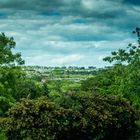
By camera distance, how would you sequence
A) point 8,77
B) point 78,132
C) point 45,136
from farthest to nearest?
point 8,77, point 78,132, point 45,136

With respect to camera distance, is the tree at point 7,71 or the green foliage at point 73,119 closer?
the green foliage at point 73,119

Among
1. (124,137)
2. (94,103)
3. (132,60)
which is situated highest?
(132,60)

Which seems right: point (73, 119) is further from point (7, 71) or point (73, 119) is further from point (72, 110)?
point (7, 71)

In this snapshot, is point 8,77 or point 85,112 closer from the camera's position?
point 85,112

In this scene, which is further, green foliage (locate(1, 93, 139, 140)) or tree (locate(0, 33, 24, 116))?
tree (locate(0, 33, 24, 116))

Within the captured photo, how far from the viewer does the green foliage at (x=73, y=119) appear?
36.4 meters

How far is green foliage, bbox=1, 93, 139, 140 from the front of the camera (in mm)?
36375

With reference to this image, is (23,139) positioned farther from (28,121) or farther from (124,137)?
(124,137)

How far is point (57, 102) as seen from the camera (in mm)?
39656

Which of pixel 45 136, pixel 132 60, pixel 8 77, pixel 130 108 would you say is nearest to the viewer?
pixel 45 136

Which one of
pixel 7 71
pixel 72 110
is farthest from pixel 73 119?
pixel 7 71

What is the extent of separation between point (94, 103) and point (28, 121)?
7.18 m

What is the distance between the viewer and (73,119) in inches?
1515

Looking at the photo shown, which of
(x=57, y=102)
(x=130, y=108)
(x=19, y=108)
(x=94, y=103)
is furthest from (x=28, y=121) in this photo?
(x=130, y=108)
